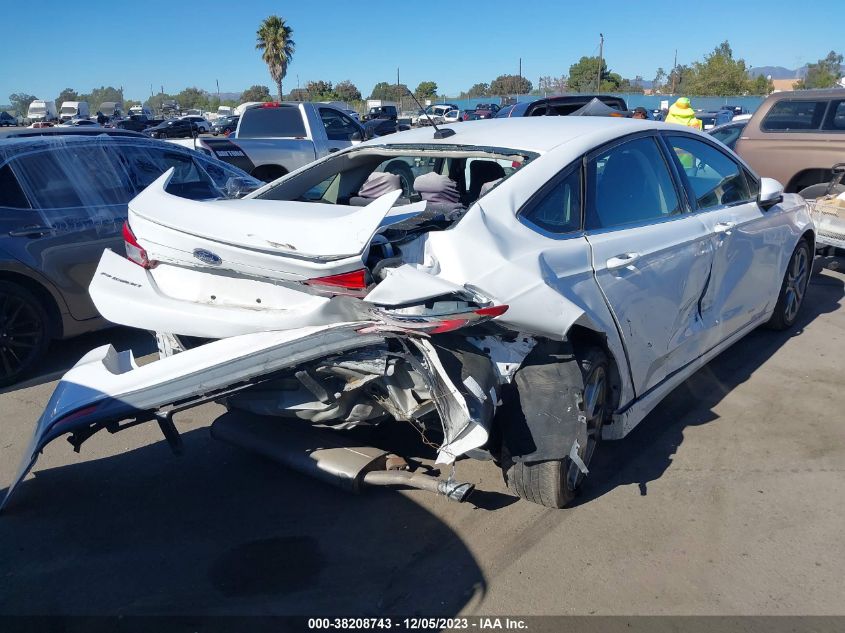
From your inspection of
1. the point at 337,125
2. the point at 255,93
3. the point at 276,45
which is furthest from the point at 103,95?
the point at 337,125

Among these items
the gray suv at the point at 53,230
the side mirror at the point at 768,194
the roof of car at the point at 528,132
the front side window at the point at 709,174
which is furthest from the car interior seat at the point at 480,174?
the side mirror at the point at 768,194

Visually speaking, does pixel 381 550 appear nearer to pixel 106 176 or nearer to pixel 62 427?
pixel 62 427

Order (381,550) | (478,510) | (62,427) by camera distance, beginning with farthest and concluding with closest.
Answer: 1. (478,510)
2. (381,550)
3. (62,427)

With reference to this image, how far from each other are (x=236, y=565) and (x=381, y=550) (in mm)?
612

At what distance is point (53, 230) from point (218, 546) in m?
3.20

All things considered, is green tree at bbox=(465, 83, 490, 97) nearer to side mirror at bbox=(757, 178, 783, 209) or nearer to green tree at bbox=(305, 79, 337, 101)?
green tree at bbox=(305, 79, 337, 101)

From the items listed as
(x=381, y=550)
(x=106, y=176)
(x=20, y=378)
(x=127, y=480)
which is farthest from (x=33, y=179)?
(x=381, y=550)

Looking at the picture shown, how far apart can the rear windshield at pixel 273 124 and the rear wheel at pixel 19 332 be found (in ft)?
24.3

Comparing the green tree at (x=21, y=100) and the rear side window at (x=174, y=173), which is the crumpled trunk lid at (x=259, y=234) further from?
the green tree at (x=21, y=100)

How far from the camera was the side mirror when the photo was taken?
15.8ft

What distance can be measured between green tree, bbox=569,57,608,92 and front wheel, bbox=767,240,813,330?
53502 mm

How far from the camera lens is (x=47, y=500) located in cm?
354

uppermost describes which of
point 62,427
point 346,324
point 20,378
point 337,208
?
point 337,208

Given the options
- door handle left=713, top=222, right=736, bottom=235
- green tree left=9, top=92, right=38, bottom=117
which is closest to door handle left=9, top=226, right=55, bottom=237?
door handle left=713, top=222, right=736, bottom=235
